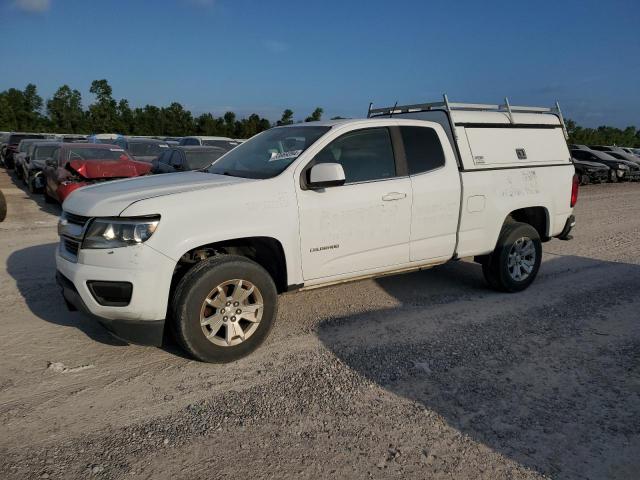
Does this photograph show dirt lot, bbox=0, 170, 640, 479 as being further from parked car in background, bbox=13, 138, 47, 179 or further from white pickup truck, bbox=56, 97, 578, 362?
parked car in background, bbox=13, 138, 47, 179

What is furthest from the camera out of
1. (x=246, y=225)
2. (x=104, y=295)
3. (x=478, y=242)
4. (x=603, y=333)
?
(x=478, y=242)

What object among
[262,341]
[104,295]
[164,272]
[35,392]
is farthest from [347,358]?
[35,392]

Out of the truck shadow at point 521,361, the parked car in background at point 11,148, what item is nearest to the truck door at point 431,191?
the truck shadow at point 521,361

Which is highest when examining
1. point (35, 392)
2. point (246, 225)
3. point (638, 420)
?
point (246, 225)

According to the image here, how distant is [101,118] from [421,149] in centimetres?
5312

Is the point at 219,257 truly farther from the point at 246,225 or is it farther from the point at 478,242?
the point at 478,242

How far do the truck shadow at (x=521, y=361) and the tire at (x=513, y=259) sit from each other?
18 centimetres

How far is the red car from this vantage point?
9.58 meters

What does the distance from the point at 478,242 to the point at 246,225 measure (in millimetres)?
2708

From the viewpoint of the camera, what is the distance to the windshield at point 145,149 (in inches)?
629

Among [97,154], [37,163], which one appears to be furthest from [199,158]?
[37,163]

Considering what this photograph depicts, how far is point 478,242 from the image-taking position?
5320 millimetres

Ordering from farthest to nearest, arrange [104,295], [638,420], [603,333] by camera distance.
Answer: [603,333] → [104,295] → [638,420]

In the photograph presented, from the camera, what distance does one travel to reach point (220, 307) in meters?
3.78
